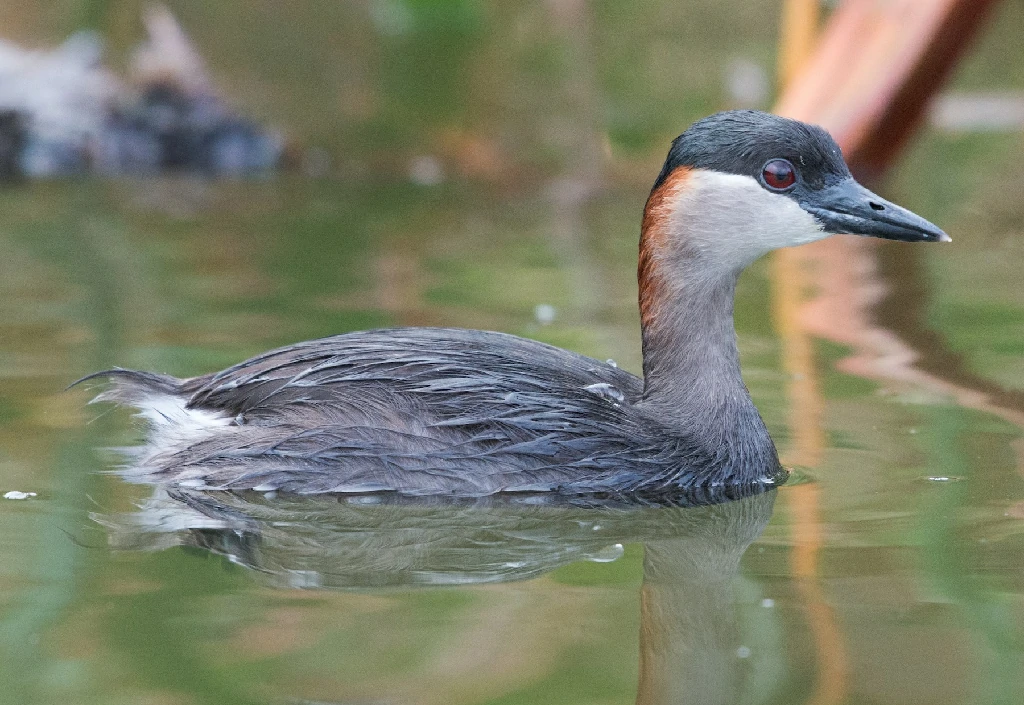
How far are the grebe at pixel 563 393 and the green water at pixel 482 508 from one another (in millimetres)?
146

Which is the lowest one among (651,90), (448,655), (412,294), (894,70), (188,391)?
(448,655)

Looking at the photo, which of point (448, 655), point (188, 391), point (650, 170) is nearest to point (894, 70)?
point (650, 170)

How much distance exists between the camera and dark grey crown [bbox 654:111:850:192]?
4.86 meters

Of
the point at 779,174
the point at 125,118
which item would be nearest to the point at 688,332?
the point at 779,174

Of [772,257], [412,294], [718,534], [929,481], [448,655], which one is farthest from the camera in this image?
[772,257]

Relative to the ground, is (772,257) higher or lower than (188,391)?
higher

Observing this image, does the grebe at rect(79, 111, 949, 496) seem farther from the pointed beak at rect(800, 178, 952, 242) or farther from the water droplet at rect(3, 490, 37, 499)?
the water droplet at rect(3, 490, 37, 499)

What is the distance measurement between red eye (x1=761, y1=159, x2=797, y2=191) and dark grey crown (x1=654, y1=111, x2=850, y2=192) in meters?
0.02


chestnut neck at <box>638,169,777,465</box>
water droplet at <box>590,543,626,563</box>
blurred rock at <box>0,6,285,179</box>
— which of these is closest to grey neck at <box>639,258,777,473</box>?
chestnut neck at <box>638,169,777,465</box>

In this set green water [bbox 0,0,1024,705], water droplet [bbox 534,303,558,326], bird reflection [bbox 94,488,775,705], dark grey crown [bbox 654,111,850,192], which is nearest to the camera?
green water [bbox 0,0,1024,705]

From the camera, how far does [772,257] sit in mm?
8906

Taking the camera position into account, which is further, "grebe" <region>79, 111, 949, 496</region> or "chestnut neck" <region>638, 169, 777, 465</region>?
"chestnut neck" <region>638, 169, 777, 465</region>

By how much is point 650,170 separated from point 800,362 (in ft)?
17.8

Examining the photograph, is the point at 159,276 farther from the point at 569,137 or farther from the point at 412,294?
the point at 569,137
